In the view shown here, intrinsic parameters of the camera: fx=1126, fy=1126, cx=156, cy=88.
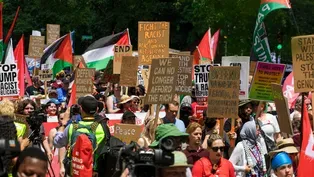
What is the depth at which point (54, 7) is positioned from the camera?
2042 inches

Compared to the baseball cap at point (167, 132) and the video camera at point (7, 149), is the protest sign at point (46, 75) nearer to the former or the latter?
the baseball cap at point (167, 132)

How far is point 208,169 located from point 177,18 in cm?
3951

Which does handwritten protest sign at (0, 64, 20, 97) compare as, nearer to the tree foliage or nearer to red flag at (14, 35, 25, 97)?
red flag at (14, 35, 25, 97)

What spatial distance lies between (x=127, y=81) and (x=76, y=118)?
13.7 ft

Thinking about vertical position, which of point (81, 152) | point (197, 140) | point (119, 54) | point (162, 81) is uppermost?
point (119, 54)

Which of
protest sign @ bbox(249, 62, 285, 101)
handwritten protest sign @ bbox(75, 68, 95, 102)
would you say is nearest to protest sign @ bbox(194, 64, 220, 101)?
protest sign @ bbox(249, 62, 285, 101)

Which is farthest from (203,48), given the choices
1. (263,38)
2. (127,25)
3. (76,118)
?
(127,25)

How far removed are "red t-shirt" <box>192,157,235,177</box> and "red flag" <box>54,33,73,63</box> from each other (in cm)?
1421

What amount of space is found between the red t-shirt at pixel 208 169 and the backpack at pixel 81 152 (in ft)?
3.34

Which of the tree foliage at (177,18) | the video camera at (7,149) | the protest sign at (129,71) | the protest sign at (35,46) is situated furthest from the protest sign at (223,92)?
the tree foliage at (177,18)

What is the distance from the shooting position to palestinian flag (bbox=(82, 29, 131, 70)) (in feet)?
72.6

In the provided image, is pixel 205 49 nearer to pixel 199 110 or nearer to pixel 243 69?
pixel 243 69

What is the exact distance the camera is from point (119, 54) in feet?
67.0

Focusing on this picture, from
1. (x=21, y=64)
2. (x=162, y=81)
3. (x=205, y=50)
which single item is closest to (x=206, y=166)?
(x=162, y=81)
